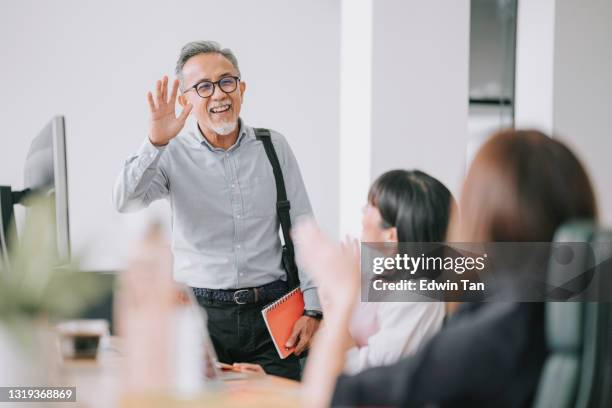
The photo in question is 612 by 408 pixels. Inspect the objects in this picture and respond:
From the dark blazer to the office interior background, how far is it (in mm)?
2207

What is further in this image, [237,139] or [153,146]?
[237,139]

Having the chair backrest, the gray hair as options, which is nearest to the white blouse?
the chair backrest

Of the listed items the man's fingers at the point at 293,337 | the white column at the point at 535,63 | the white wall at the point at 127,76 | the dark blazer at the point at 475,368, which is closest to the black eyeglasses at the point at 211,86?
the man's fingers at the point at 293,337

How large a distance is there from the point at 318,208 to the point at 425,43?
1130 mm

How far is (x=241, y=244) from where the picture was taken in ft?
7.24

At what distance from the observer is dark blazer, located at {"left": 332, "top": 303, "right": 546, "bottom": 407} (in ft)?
3.01

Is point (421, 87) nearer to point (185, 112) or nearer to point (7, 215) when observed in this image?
point (185, 112)

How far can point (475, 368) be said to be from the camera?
91 cm

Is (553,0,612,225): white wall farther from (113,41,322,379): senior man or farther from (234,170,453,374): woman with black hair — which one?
(234,170,453,374): woman with black hair

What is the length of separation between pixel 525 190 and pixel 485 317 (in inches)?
8.1

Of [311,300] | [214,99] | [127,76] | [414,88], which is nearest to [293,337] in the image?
[311,300]

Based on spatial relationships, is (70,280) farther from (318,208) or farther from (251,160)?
(318,208)

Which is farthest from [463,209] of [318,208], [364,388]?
[318,208]

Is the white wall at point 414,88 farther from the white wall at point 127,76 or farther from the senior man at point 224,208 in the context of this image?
the senior man at point 224,208
